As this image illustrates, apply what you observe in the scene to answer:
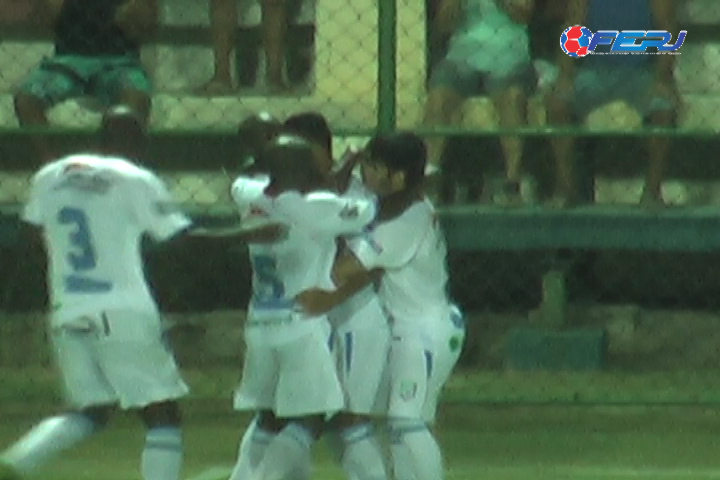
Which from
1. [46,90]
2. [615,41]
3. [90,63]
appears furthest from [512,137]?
[46,90]

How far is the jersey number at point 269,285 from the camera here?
6.73 metres

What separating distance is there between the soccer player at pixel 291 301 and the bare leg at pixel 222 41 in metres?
3.70

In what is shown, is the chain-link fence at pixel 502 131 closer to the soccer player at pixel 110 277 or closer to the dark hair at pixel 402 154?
the dark hair at pixel 402 154

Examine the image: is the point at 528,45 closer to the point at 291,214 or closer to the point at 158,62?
the point at 158,62

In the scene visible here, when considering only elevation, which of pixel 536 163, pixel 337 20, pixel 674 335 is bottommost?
pixel 674 335

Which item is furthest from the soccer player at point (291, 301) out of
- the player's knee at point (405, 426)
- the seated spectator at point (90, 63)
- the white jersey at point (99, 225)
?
the seated spectator at point (90, 63)

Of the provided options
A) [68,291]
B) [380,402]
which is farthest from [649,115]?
[68,291]

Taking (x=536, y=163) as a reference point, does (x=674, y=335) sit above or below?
below

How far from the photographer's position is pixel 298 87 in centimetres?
1071

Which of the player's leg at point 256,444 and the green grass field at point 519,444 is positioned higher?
the player's leg at point 256,444

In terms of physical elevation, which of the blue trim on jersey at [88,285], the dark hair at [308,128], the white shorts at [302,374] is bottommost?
the white shorts at [302,374]

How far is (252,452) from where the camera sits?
7012 millimetres

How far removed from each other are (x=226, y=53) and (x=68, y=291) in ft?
12.8

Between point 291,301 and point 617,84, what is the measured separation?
3.32 m
